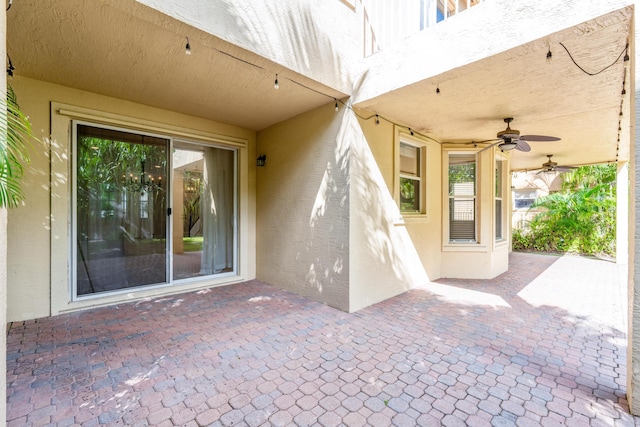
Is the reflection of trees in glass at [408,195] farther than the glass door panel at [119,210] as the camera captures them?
Yes

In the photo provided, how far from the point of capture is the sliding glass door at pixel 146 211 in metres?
4.06

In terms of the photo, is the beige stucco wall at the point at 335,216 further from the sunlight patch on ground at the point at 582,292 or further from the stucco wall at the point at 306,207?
the sunlight patch on ground at the point at 582,292

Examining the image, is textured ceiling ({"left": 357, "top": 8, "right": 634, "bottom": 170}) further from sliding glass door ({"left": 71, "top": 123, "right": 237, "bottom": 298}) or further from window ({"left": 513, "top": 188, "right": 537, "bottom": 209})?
window ({"left": 513, "top": 188, "right": 537, "bottom": 209})

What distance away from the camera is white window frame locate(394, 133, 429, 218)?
4805mm

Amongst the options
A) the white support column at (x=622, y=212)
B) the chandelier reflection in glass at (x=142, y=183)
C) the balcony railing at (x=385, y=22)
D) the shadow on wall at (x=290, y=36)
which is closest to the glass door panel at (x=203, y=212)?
the chandelier reflection in glass at (x=142, y=183)

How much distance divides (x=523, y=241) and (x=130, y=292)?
11.5 metres

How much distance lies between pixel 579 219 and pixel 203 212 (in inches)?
436

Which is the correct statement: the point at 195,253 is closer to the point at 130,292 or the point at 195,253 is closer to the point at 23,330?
the point at 130,292

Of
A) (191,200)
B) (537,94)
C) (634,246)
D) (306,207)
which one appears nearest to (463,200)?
(537,94)

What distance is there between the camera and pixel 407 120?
466cm

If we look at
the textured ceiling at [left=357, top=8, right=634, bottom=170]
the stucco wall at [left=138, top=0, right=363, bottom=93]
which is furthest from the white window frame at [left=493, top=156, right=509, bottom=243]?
the stucco wall at [left=138, top=0, right=363, bottom=93]

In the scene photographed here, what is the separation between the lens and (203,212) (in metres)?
5.30

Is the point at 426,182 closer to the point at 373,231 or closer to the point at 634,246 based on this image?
the point at 373,231

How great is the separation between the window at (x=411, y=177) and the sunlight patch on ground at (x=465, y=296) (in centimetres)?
142
